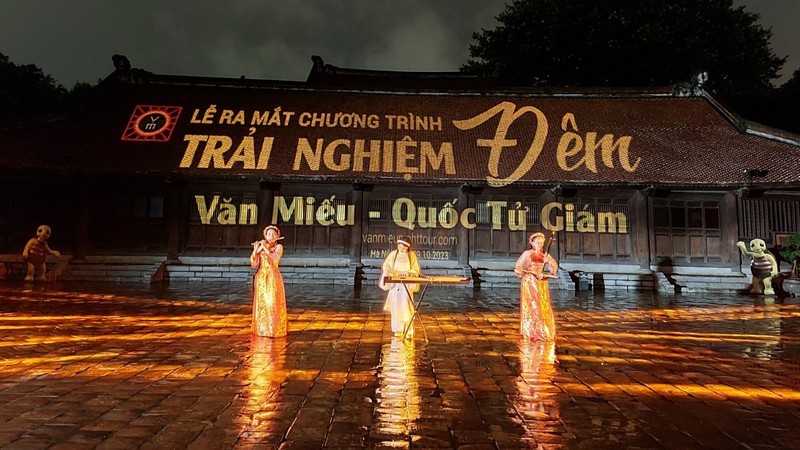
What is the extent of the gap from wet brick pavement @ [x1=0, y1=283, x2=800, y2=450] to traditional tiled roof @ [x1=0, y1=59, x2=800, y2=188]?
8132 mm

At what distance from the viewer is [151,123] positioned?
57.0ft

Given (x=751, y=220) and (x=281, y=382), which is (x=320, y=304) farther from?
(x=751, y=220)

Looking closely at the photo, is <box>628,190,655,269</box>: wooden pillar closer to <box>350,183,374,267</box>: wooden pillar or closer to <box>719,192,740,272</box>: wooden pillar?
<box>719,192,740,272</box>: wooden pillar

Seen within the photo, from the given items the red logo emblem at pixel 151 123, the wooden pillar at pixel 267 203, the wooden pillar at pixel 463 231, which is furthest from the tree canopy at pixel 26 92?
the wooden pillar at pixel 463 231

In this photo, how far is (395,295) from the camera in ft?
22.0

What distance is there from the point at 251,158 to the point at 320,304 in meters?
7.90

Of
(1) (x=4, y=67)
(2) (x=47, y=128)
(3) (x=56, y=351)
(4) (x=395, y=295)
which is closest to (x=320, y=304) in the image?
(4) (x=395, y=295)

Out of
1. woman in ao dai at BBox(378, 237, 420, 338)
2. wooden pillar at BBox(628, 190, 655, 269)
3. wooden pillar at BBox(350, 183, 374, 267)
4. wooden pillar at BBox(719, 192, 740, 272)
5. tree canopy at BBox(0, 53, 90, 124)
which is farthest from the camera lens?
tree canopy at BBox(0, 53, 90, 124)

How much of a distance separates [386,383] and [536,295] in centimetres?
300

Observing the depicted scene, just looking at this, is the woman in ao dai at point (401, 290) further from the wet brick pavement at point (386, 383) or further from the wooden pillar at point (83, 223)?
the wooden pillar at point (83, 223)

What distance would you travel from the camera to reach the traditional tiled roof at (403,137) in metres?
15.4

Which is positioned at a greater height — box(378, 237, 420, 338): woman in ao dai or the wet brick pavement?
box(378, 237, 420, 338): woman in ao dai

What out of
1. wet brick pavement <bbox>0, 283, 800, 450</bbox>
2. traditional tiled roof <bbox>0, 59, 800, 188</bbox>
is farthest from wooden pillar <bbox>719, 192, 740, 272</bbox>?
wet brick pavement <bbox>0, 283, 800, 450</bbox>

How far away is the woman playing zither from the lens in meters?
Result: 6.36
